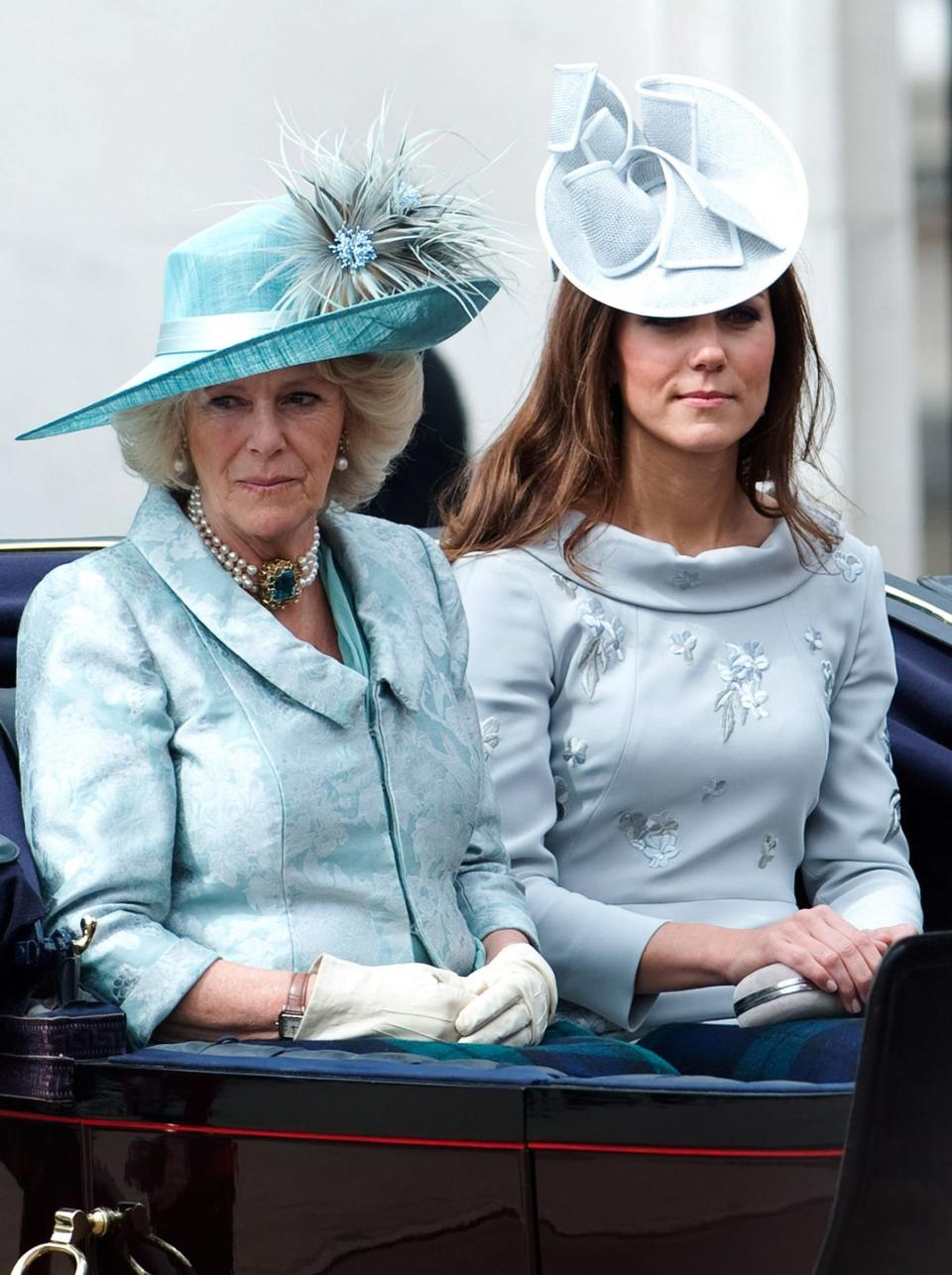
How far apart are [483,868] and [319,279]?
2.09ft

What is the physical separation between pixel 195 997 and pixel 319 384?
61cm

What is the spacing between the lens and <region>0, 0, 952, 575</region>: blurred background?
11.8ft

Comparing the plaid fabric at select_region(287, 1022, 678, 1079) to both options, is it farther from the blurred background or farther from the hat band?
the blurred background

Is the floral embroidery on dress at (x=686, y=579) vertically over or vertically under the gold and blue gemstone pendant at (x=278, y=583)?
under

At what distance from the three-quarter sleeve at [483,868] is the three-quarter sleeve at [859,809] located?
44cm

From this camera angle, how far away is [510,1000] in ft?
6.64

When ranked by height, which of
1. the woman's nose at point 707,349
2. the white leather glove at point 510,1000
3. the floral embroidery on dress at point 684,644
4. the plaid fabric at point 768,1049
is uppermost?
the woman's nose at point 707,349

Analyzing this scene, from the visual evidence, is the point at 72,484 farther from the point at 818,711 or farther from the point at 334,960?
the point at 334,960

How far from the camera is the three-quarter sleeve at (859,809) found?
257 centimetres

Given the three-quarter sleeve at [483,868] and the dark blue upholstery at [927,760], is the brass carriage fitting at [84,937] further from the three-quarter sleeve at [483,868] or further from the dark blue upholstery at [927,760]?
the dark blue upholstery at [927,760]

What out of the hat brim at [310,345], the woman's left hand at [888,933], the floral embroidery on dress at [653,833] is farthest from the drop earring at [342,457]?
the woman's left hand at [888,933]

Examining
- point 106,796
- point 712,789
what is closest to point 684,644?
point 712,789

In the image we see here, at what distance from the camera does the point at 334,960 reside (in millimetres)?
1967

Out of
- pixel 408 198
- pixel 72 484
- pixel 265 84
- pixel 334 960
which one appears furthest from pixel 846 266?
pixel 334 960
